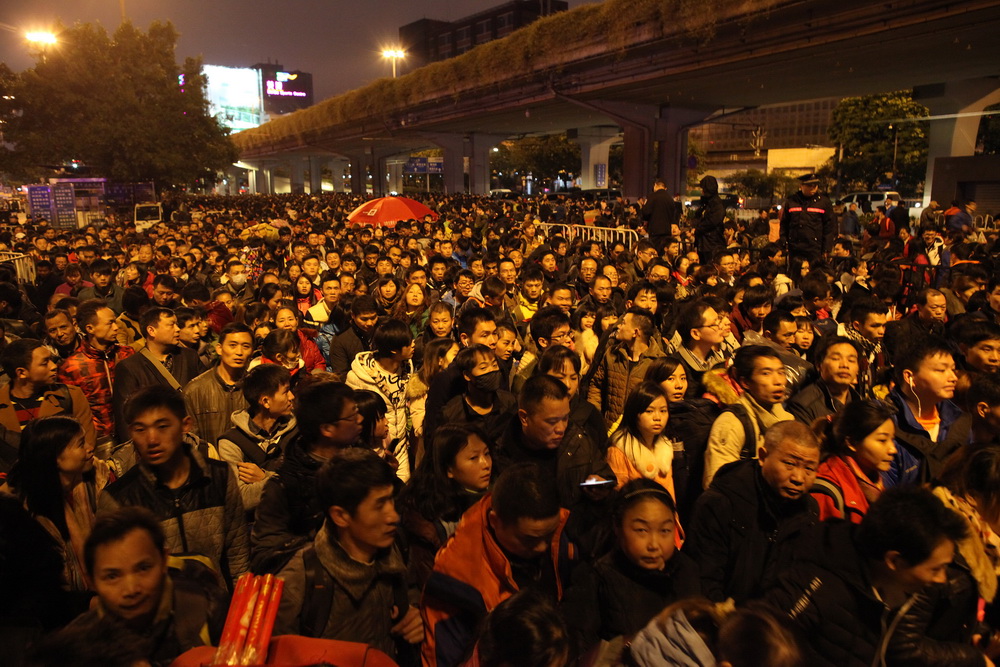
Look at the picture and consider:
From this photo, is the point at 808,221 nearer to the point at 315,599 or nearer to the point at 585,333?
the point at 585,333

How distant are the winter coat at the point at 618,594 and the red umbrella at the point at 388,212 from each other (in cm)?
1067

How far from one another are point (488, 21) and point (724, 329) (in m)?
106

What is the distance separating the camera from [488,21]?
329ft

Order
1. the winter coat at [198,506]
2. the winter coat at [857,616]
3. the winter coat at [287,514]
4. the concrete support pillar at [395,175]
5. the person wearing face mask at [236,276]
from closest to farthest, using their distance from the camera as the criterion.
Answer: the winter coat at [857,616] < the winter coat at [287,514] < the winter coat at [198,506] < the person wearing face mask at [236,276] < the concrete support pillar at [395,175]

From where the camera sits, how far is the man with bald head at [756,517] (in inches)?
109

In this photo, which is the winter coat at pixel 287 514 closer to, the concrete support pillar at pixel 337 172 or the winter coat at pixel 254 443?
the winter coat at pixel 254 443

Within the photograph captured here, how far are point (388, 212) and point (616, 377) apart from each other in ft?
29.7

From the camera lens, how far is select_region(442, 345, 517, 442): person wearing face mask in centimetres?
395

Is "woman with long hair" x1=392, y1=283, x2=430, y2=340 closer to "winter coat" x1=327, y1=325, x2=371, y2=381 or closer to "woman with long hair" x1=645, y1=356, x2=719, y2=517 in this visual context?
"winter coat" x1=327, y1=325, x2=371, y2=381

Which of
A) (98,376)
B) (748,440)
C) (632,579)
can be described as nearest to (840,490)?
(748,440)

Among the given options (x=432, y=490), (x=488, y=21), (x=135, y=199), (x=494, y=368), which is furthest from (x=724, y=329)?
(x=488, y=21)

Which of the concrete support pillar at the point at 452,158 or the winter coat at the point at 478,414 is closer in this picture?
the winter coat at the point at 478,414

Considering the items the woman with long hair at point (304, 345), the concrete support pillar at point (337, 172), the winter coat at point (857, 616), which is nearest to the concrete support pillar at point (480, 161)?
the woman with long hair at point (304, 345)

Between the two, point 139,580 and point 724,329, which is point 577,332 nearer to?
point 724,329
